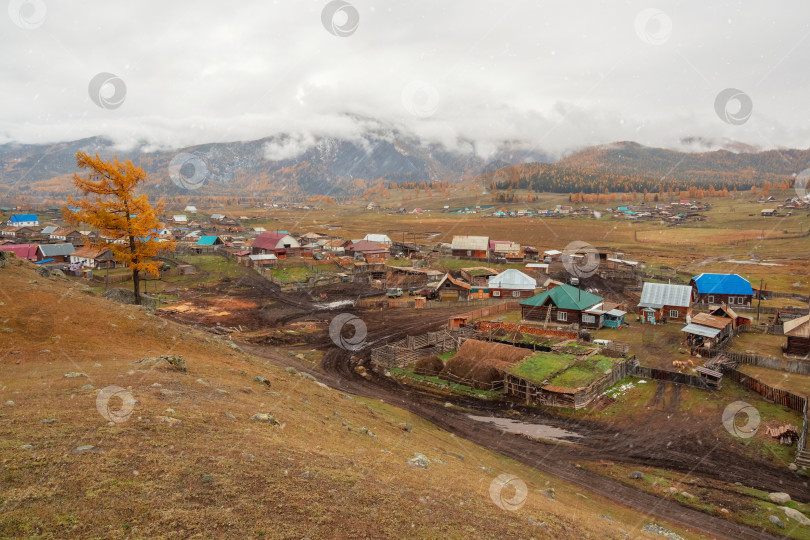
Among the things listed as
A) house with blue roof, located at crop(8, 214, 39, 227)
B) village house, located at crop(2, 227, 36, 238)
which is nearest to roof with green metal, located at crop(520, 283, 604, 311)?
village house, located at crop(2, 227, 36, 238)

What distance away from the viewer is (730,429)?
23625mm

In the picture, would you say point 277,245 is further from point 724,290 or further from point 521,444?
point 521,444

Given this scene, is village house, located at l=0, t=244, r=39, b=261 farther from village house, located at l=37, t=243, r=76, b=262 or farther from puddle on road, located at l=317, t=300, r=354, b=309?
puddle on road, located at l=317, t=300, r=354, b=309

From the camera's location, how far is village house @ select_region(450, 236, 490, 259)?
87750mm

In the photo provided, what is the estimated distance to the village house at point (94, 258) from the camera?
7426 cm

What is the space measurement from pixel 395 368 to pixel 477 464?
57.7 feet

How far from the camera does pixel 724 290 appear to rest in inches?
2057

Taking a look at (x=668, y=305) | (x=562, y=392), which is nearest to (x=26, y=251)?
(x=562, y=392)

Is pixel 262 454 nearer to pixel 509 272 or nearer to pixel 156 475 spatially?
pixel 156 475

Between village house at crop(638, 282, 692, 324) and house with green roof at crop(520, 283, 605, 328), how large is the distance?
4.44m

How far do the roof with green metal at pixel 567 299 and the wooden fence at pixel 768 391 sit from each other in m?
15.7

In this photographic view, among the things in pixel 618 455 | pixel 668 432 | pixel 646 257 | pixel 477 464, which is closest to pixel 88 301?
pixel 477 464

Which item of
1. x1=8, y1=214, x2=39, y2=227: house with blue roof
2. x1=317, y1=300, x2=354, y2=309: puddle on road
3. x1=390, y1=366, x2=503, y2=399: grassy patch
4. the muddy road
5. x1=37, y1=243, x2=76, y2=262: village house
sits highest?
x1=8, y1=214, x2=39, y2=227: house with blue roof

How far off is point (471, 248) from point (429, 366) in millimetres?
56706
